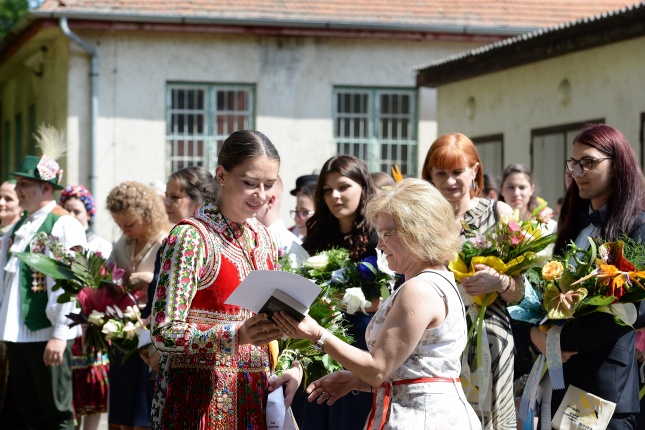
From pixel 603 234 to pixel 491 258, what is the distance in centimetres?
58

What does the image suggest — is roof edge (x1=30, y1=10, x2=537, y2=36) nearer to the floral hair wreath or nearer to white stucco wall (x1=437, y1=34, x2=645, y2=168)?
white stucco wall (x1=437, y1=34, x2=645, y2=168)

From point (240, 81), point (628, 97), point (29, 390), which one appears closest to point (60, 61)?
point (240, 81)

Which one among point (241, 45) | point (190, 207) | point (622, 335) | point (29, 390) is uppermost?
point (241, 45)

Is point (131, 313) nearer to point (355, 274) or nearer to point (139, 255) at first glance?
point (139, 255)

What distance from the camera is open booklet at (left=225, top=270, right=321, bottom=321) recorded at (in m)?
3.85

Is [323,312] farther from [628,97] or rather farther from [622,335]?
[628,97]

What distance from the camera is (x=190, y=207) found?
7.38 metres

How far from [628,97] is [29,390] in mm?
8610

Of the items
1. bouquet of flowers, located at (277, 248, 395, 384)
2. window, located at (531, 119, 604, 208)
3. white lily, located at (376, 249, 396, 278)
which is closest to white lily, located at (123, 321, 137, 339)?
bouquet of flowers, located at (277, 248, 395, 384)

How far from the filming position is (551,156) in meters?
15.7

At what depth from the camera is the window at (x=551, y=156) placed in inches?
600

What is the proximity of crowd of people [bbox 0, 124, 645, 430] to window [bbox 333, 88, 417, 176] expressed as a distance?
38.1ft

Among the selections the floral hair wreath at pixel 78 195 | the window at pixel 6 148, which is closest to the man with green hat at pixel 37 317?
the floral hair wreath at pixel 78 195

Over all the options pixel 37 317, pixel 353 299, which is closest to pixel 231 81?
pixel 37 317
